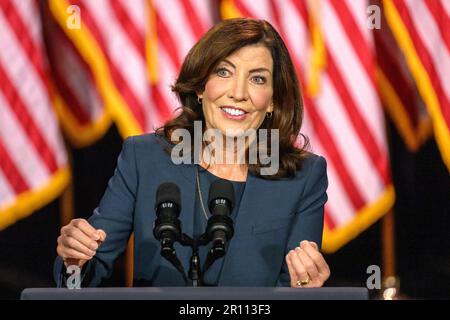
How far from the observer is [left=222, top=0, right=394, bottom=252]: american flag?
→ 2764mm

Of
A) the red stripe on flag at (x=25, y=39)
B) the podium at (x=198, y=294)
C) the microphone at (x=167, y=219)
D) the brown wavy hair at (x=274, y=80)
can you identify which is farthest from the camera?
the red stripe on flag at (x=25, y=39)

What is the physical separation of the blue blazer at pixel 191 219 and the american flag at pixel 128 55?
792mm

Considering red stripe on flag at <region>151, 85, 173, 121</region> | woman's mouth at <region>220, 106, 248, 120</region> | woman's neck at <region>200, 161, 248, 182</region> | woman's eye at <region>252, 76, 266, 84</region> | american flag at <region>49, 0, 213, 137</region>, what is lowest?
woman's neck at <region>200, 161, 248, 182</region>

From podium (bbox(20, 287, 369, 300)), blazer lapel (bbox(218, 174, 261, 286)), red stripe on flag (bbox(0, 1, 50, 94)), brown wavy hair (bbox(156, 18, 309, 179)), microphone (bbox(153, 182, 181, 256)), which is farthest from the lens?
red stripe on flag (bbox(0, 1, 50, 94))

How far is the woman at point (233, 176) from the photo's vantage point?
6.01 ft

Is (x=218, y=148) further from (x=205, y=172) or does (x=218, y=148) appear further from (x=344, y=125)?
(x=344, y=125)

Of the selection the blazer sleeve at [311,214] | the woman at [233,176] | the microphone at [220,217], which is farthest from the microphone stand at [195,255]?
the blazer sleeve at [311,214]

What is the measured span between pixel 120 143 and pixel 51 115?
25 centimetres

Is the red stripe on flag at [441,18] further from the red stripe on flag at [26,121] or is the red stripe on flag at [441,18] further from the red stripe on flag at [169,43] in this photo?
the red stripe on flag at [26,121]

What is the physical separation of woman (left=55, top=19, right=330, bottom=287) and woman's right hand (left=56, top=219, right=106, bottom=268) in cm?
25

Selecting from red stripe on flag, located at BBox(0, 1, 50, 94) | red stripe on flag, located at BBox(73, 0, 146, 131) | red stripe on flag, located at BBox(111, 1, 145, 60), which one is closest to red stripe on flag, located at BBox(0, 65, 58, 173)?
red stripe on flag, located at BBox(0, 1, 50, 94)

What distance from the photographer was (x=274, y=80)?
2.04 metres

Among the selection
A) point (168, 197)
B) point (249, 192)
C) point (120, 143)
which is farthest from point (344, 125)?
point (168, 197)

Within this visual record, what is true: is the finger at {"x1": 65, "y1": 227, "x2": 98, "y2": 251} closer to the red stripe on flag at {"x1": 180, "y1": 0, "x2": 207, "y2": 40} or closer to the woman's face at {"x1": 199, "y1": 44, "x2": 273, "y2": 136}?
the woman's face at {"x1": 199, "y1": 44, "x2": 273, "y2": 136}
